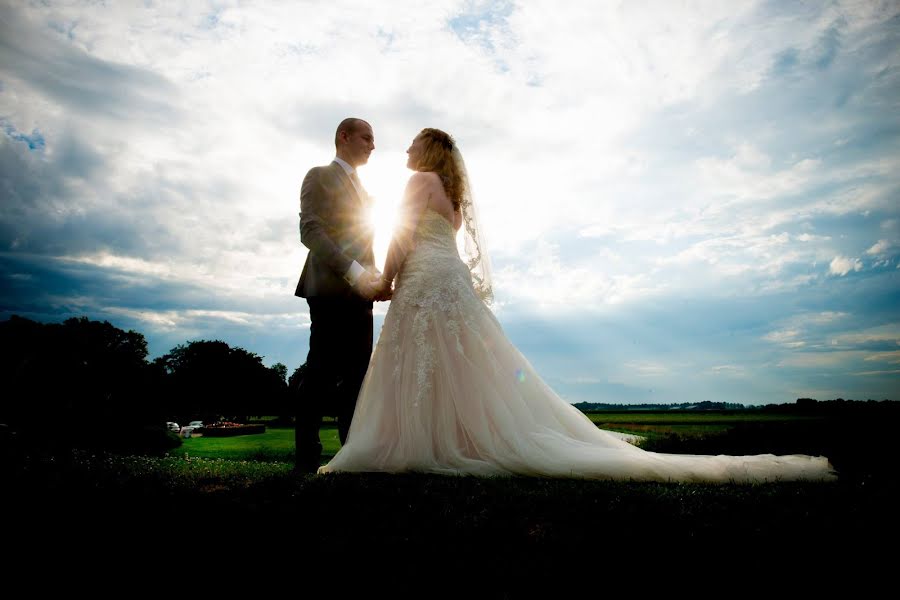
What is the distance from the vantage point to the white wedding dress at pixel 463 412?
468 centimetres

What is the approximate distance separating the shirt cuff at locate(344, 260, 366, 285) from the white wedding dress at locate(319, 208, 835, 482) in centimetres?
64

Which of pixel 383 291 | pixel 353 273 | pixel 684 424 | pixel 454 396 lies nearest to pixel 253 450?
pixel 383 291

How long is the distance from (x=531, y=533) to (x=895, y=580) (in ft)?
6.00

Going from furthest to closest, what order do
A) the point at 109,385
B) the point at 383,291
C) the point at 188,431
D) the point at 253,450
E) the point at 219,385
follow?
the point at 219,385 → the point at 188,431 → the point at 109,385 → the point at 253,450 → the point at 383,291

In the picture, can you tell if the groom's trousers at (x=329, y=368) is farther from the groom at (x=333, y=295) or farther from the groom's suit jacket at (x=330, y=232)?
the groom's suit jacket at (x=330, y=232)

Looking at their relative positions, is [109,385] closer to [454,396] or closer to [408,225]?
[408,225]

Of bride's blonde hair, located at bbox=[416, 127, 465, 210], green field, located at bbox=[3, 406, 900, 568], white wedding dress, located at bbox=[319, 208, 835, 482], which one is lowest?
green field, located at bbox=[3, 406, 900, 568]

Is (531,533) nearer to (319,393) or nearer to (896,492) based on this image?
(896,492)

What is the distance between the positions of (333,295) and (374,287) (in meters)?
0.56

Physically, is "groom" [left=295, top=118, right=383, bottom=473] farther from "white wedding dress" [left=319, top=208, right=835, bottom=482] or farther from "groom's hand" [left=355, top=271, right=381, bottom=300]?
"white wedding dress" [left=319, top=208, right=835, bottom=482]

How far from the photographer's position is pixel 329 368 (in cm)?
609

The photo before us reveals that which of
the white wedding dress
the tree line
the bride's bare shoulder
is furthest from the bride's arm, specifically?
the tree line

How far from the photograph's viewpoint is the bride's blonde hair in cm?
658

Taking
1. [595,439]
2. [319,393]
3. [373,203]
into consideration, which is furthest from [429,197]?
[595,439]
